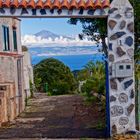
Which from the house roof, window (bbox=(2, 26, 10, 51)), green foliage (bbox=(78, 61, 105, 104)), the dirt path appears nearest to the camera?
the house roof

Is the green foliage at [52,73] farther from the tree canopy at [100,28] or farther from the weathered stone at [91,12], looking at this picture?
the weathered stone at [91,12]

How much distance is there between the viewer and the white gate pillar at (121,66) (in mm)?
11195

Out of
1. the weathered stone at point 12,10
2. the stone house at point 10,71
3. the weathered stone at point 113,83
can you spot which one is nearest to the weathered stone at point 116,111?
the weathered stone at point 113,83

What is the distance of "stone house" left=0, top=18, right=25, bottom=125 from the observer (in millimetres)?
16375

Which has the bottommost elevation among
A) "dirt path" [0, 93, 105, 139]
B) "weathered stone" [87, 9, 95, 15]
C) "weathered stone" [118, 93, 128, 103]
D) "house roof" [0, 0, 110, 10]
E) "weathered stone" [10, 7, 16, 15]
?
"dirt path" [0, 93, 105, 139]

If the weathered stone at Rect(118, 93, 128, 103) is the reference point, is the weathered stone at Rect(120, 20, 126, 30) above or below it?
above

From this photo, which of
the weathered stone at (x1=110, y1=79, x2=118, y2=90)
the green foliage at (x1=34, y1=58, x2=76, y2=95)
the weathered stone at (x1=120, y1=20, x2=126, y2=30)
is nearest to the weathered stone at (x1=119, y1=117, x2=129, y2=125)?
the weathered stone at (x1=110, y1=79, x2=118, y2=90)

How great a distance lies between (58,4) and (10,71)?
25.7ft

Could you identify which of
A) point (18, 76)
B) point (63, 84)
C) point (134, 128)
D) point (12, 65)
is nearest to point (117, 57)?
point (134, 128)

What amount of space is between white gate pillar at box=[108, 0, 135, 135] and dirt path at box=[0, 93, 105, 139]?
2.70ft

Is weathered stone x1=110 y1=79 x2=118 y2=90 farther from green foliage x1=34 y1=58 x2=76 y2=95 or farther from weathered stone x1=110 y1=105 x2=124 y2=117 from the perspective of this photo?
green foliage x1=34 y1=58 x2=76 y2=95

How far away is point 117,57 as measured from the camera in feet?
36.9

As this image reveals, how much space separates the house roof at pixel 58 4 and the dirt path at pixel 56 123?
340 cm

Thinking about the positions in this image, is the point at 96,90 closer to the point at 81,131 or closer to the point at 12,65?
the point at 12,65
